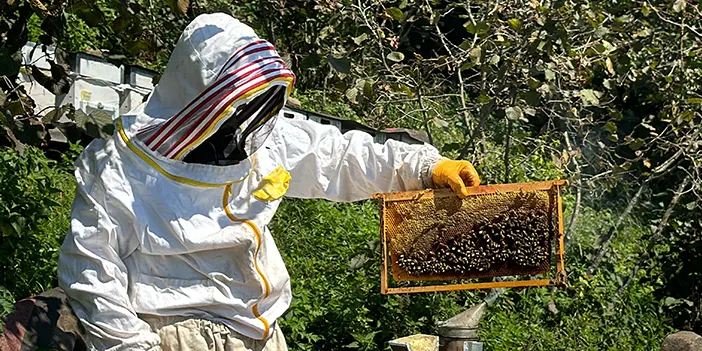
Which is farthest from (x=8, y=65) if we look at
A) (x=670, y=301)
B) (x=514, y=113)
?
(x=670, y=301)

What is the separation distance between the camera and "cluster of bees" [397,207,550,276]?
3.67 meters

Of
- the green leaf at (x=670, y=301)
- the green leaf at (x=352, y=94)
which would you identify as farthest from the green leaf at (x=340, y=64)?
the green leaf at (x=670, y=301)

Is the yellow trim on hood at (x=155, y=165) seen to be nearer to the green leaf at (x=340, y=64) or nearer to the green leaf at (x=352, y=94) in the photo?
the green leaf at (x=340, y=64)

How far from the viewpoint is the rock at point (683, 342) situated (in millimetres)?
5234

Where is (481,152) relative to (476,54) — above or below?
below

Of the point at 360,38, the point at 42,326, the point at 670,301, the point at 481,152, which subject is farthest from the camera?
the point at 670,301

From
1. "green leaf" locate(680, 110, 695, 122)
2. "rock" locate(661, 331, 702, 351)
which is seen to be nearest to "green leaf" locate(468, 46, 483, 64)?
"green leaf" locate(680, 110, 695, 122)

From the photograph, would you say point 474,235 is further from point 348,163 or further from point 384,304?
point 384,304

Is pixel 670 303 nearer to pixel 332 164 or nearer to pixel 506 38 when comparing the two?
pixel 506 38

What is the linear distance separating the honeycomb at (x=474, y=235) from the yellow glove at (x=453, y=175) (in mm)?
97

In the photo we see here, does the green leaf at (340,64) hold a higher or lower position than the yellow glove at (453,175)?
higher

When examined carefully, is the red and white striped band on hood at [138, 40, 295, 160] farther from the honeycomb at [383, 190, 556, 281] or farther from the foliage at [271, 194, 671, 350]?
the foliage at [271, 194, 671, 350]

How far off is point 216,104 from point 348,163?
2.05ft

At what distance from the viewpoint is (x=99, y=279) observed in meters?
2.89
